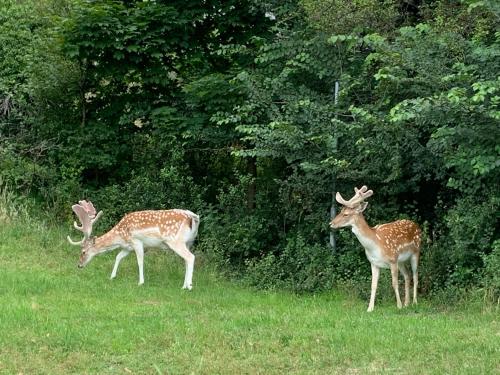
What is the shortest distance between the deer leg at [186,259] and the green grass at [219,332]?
18cm

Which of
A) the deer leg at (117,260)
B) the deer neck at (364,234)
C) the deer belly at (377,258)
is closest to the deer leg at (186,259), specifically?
the deer leg at (117,260)

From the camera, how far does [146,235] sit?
40.8 feet

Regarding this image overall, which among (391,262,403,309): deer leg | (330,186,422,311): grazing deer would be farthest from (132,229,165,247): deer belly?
(391,262,403,309): deer leg

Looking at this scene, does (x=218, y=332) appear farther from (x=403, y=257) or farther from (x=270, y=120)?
(x=270, y=120)

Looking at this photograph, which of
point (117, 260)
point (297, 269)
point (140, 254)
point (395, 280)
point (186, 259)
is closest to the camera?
point (395, 280)

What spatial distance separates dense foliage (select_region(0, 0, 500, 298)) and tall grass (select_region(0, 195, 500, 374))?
129cm

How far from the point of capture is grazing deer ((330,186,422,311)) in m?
10.7

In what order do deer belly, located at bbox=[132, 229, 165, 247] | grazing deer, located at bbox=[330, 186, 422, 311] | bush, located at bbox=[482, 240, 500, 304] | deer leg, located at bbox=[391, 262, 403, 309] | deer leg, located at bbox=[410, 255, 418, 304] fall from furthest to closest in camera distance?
deer belly, located at bbox=[132, 229, 165, 247] < deer leg, located at bbox=[410, 255, 418, 304] < grazing deer, located at bbox=[330, 186, 422, 311] < deer leg, located at bbox=[391, 262, 403, 309] < bush, located at bbox=[482, 240, 500, 304]

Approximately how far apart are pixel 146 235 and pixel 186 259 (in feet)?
2.81

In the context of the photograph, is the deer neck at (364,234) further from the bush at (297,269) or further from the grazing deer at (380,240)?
the bush at (297,269)

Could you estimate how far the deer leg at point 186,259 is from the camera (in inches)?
466

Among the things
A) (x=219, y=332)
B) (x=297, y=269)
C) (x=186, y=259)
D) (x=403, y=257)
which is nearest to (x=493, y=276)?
(x=403, y=257)

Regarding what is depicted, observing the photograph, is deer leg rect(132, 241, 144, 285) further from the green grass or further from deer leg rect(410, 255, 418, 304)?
deer leg rect(410, 255, 418, 304)

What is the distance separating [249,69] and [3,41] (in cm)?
689
